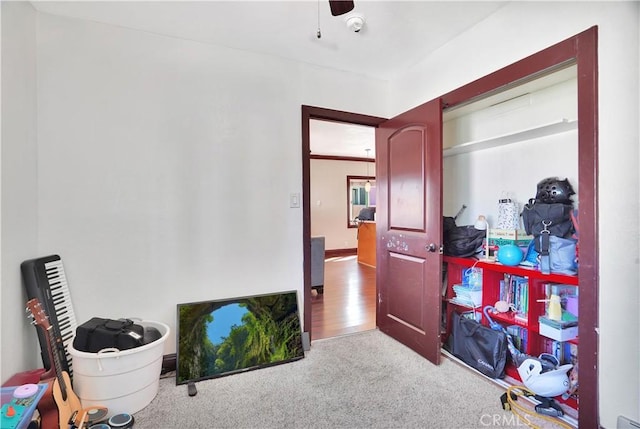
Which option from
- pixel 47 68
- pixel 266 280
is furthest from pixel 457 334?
pixel 47 68

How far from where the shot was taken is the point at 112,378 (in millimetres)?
1702

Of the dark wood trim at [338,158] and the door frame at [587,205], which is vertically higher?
the dark wood trim at [338,158]

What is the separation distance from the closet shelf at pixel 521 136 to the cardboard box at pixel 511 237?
0.66 meters

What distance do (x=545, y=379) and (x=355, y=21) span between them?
2.45m

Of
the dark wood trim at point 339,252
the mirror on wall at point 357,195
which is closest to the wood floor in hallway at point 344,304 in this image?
the dark wood trim at point 339,252

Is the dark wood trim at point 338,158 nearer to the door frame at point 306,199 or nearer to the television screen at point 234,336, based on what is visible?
the door frame at point 306,199

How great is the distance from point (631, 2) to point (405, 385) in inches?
92.8

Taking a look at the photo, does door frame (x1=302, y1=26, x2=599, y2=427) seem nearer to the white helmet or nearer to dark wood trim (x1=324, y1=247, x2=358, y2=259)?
the white helmet

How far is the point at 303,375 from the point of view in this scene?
2162 millimetres

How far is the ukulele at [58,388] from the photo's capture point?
1.44 meters

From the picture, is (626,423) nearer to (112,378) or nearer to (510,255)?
(510,255)

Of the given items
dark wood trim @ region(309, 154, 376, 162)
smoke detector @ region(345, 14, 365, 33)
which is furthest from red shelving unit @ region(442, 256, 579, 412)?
dark wood trim @ region(309, 154, 376, 162)

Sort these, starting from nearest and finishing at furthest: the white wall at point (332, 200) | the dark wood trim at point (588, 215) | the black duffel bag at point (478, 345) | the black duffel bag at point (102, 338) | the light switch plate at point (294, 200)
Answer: the dark wood trim at point (588, 215), the black duffel bag at point (102, 338), the black duffel bag at point (478, 345), the light switch plate at point (294, 200), the white wall at point (332, 200)

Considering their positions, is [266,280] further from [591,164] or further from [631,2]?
[631,2]
